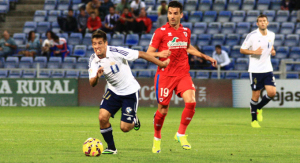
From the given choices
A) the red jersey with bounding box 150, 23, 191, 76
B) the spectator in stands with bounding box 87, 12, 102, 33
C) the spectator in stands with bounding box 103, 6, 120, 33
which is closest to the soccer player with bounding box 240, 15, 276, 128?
the red jersey with bounding box 150, 23, 191, 76

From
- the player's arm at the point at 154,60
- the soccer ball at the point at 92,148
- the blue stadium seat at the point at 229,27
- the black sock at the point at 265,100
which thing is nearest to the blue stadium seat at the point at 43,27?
the blue stadium seat at the point at 229,27

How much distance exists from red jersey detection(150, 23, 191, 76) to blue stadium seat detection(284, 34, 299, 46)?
13799 mm

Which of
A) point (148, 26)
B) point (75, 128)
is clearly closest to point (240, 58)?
point (148, 26)

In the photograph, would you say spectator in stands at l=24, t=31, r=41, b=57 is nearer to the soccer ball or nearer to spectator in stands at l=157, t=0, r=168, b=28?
spectator in stands at l=157, t=0, r=168, b=28

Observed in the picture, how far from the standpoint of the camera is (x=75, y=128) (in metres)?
10.8

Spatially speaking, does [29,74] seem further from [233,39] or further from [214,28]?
[233,39]

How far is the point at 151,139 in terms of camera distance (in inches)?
346

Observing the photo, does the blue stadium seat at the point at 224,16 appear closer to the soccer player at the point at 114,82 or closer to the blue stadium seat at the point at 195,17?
the blue stadium seat at the point at 195,17

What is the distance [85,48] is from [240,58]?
6.30 meters

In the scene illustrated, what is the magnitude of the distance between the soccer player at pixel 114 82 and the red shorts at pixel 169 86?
1.52 feet

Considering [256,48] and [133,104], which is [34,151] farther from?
[256,48]

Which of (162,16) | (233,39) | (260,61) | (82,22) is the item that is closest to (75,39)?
(82,22)

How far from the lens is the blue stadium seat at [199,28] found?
837 inches

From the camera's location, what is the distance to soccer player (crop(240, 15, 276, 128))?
11.3 meters
